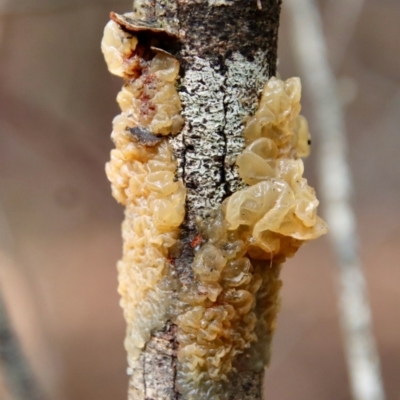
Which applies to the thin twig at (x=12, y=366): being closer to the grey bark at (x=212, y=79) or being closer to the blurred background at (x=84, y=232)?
the grey bark at (x=212, y=79)

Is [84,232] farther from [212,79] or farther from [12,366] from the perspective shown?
[212,79]

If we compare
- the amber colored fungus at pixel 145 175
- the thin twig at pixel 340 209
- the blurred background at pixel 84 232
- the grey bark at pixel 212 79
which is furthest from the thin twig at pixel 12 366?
the blurred background at pixel 84 232

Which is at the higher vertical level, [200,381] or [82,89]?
[82,89]

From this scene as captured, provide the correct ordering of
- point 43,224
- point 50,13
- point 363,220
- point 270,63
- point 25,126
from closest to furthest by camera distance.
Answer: point 270,63 < point 50,13 < point 25,126 < point 43,224 < point 363,220

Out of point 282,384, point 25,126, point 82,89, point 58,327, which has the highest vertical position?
point 82,89

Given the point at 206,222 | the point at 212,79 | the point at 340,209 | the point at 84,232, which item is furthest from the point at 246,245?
the point at 84,232

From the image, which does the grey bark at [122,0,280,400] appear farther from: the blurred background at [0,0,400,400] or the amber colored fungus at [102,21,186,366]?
the blurred background at [0,0,400,400]

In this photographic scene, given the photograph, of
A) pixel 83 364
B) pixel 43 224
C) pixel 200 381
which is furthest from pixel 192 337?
pixel 43 224

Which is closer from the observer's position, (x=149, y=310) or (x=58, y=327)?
(x=149, y=310)

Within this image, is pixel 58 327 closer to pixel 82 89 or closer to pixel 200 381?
pixel 82 89
